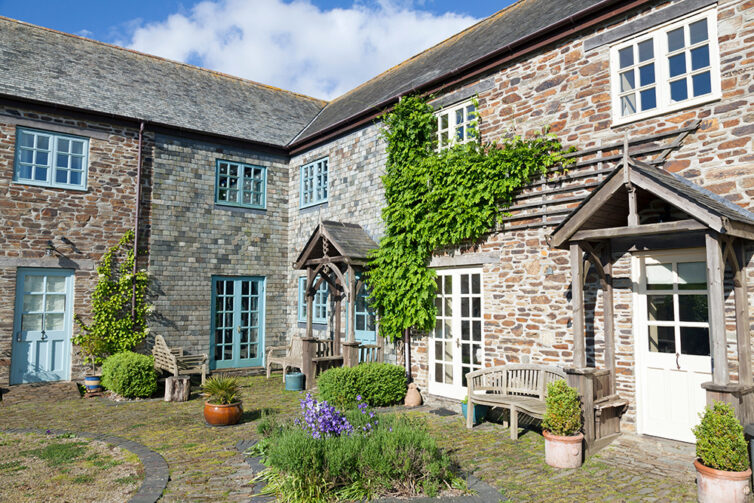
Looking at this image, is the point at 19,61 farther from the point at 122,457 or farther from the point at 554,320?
the point at 554,320

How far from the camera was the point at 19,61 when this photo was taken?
40.5 feet

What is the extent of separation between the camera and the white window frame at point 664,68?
6.64 m

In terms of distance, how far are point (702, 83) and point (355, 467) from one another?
623 cm

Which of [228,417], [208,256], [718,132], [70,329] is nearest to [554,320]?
[718,132]

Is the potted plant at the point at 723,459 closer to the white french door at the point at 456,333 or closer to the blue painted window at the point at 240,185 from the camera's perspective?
the white french door at the point at 456,333

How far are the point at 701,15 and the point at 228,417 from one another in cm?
855

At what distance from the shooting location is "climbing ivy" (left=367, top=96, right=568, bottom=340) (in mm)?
8750

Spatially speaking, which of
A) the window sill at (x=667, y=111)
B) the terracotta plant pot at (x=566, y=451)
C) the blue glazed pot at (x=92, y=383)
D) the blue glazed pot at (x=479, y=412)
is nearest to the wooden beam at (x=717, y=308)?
the terracotta plant pot at (x=566, y=451)

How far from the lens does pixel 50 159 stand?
11.6m

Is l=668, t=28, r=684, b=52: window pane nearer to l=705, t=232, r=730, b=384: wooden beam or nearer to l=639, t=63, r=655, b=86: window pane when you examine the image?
l=639, t=63, r=655, b=86: window pane

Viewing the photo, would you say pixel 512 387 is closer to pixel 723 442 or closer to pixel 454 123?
pixel 723 442

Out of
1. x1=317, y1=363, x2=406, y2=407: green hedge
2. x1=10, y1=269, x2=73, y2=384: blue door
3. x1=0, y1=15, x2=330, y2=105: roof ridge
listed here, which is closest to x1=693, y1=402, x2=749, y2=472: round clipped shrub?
x1=317, y1=363, x2=406, y2=407: green hedge

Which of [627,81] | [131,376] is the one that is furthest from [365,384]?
[627,81]

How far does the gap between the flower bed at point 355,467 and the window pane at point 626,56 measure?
19.2 ft
